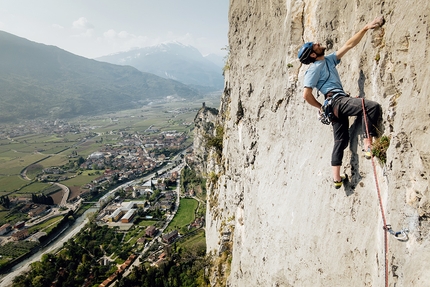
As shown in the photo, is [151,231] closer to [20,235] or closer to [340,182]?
[20,235]

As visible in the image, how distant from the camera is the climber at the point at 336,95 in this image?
4172 millimetres

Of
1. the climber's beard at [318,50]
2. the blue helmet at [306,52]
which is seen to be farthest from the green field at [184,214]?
the climber's beard at [318,50]

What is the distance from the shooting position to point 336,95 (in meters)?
4.39

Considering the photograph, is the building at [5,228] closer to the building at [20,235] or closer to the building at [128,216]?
the building at [20,235]

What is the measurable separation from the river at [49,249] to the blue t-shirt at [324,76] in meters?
47.4

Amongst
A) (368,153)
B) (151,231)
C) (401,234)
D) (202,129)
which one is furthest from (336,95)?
(202,129)

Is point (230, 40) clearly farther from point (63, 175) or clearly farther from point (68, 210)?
point (63, 175)

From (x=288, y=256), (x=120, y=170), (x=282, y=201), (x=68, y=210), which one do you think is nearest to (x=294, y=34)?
(x=282, y=201)

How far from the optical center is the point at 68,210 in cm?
5834

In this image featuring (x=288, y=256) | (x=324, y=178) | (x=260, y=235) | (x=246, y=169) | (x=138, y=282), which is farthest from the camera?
(x=138, y=282)

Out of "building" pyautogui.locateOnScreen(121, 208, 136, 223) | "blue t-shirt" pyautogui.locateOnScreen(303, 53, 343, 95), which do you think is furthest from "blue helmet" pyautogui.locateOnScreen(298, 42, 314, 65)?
"building" pyautogui.locateOnScreen(121, 208, 136, 223)

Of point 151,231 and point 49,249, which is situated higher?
point 151,231

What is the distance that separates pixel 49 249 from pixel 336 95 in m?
53.0

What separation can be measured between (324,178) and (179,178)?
7327 centimetres
